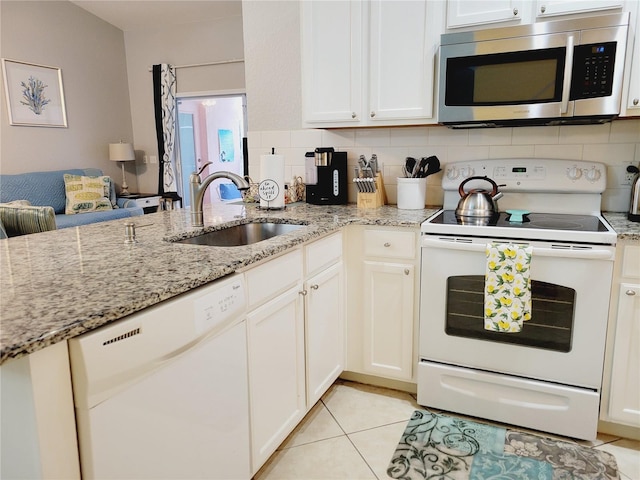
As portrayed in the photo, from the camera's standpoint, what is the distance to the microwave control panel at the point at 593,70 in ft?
6.32

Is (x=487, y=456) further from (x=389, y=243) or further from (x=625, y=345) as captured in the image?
(x=389, y=243)

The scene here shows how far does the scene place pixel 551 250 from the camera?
1.87 metres

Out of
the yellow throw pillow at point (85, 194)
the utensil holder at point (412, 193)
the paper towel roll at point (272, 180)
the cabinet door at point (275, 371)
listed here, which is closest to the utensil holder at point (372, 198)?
the utensil holder at point (412, 193)

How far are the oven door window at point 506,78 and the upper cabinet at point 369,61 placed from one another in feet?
0.53

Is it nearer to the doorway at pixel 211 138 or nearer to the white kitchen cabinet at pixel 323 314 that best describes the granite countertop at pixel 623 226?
the white kitchen cabinet at pixel 323 314

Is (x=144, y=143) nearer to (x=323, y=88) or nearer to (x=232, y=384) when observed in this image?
(x=323, y=88)

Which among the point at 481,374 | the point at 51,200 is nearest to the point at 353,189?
the point at 481,374

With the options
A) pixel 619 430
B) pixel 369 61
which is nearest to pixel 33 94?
pixel 369 61

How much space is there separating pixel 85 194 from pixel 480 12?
483 centimetres

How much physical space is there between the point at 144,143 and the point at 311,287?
5.45 m

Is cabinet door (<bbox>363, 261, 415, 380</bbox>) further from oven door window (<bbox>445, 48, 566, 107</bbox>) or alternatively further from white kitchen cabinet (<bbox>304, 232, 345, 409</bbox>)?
oven door window (<bbox>445, 48, 566, 107</bbox>)

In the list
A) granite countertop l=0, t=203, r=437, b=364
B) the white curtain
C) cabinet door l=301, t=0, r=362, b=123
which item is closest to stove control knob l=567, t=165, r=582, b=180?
granite countertop l=0, t=203, r=437, b=364

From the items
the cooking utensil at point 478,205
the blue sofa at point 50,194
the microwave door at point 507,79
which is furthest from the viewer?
the blue sofa at point 50,194

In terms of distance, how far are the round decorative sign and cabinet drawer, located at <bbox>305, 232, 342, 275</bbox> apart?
0.51 meters
